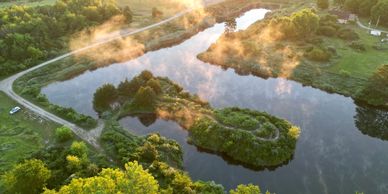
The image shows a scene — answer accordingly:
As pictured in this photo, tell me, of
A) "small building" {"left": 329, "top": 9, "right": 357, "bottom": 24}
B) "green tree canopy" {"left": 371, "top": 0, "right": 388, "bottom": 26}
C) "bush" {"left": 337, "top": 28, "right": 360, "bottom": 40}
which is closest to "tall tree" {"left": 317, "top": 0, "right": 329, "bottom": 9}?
"small building" {"left": 329, "top": 9, "right": 357, "bottom": 24}

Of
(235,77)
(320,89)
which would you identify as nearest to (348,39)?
(320,89)

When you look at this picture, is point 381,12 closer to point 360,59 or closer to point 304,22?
point 304,22

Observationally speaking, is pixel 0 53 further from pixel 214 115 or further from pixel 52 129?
pixel 214 115

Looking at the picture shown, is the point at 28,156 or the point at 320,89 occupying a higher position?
the point at 28,156

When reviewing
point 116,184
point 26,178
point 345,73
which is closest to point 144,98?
point 26,178

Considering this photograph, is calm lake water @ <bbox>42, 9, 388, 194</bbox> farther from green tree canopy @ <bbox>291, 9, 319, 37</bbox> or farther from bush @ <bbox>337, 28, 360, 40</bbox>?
bush @ <bbox>337, 28, 360, 40</bbox>

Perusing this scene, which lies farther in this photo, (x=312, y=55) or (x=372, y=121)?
(x=312, y=55)
